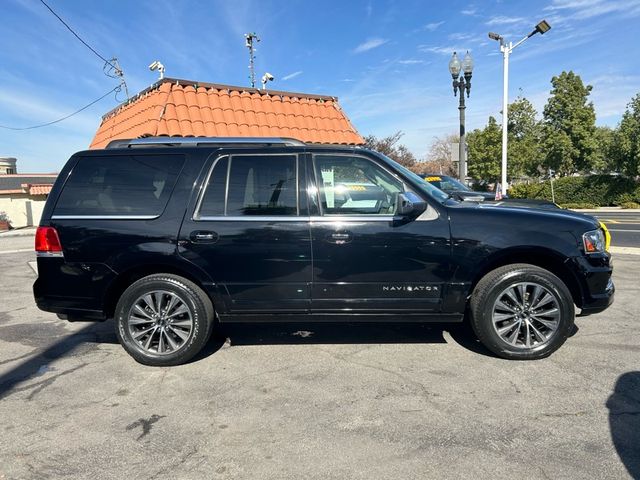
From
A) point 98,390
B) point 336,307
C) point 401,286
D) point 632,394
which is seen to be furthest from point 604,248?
point 98,390

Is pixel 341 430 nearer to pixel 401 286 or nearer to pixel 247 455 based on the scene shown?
pixel 247 455

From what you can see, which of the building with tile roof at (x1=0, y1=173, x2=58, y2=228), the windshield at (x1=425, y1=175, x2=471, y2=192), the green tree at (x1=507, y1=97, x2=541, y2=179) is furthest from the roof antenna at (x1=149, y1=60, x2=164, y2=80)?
the green tree at (x1=507, y1=97, x2=541, y2=179)

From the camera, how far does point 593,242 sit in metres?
3.84

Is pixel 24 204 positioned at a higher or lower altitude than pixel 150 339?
higher

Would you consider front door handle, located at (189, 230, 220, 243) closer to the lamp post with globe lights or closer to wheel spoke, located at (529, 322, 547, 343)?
wheel spoke, located at (529, 322, 547, 343)

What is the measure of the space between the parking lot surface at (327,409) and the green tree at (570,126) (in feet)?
114

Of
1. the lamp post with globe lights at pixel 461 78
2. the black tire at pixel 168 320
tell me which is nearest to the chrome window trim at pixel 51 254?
the black tire at pixel 168 320

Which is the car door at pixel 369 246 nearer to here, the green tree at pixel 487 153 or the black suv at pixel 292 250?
the black suv at pixel 292 250

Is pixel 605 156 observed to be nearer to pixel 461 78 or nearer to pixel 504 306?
pixel 461 78

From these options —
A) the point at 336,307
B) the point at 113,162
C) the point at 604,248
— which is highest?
the point at 113,162

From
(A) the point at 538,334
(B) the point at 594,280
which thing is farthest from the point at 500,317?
(B) the point at 594,280

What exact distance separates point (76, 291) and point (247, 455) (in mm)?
2371

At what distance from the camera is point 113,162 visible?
4.06 meters

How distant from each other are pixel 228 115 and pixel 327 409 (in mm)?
7939
